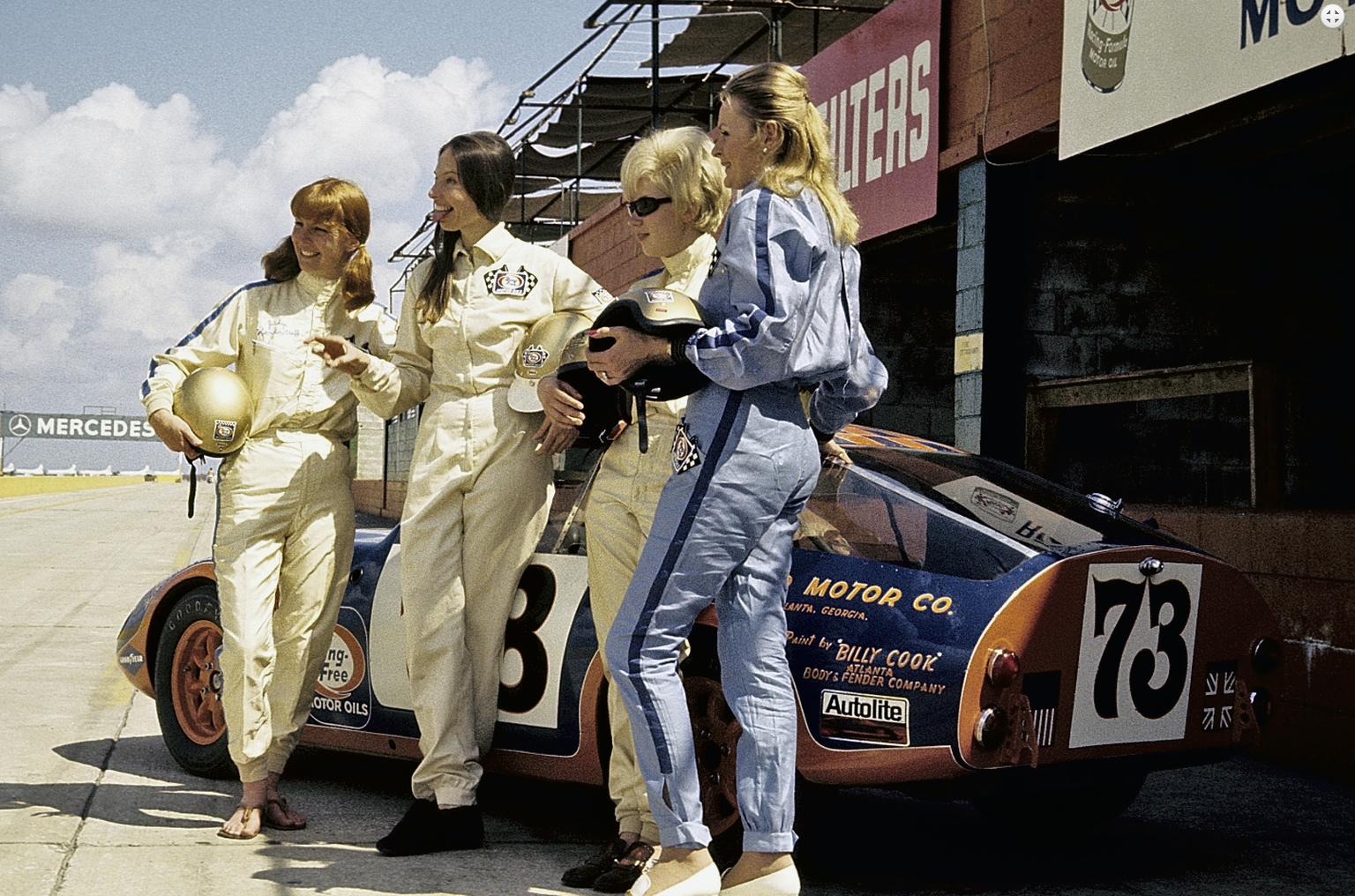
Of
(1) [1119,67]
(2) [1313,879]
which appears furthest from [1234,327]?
(2) [1313,879]

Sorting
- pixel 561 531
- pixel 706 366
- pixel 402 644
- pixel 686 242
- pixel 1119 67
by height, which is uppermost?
pixel 1119 67

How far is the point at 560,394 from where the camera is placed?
3.86 meters

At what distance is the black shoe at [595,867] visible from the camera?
12.7 ft

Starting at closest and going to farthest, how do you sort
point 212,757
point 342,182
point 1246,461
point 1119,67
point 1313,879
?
point 1313,879, point 342,182, point 212,757, point 1119,67, point 1246,461

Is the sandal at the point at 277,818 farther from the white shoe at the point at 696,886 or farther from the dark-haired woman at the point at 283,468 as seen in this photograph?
the white shoe at the point at 696,886

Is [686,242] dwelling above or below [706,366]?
above

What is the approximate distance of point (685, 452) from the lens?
3248 millimetres

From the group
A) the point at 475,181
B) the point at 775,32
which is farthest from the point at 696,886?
the point at 775,32

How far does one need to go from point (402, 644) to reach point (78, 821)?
1.07 metres

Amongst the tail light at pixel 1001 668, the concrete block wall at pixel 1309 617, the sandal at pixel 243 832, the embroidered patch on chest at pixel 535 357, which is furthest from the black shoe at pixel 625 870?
the concrete block wall at pixel 1309 617

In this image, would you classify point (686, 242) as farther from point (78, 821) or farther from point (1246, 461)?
point (1246, 461)

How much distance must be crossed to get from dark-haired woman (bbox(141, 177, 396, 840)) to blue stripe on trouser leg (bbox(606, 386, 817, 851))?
167 centimetres

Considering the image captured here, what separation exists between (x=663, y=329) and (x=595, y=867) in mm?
1471

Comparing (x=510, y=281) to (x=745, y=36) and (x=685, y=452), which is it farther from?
(x=745, y=36)
